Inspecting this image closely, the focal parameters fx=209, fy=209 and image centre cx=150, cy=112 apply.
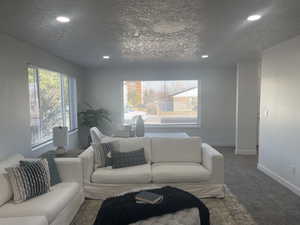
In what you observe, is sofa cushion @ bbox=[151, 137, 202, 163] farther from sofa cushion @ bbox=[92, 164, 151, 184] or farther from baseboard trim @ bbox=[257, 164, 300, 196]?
baseboard trim @ bbox=[257, 164, 300, 196]

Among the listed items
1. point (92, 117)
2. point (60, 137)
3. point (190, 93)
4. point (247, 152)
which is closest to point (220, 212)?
point (60, 137)

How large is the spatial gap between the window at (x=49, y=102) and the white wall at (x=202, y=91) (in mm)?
892

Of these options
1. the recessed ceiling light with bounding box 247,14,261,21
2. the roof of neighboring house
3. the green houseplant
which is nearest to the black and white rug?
the recessed ceiling light with bounding box 247,14,261,21

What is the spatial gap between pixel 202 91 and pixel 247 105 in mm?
1441

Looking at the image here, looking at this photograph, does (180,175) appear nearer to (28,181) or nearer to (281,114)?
(28,181)

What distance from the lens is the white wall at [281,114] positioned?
10.6 feet

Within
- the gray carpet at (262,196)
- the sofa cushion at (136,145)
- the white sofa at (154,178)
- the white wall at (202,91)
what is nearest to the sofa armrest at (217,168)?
the white sofa at (154,178)

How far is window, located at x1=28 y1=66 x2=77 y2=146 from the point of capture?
376 centimetres

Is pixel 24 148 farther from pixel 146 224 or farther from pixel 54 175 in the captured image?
pixel 146 224

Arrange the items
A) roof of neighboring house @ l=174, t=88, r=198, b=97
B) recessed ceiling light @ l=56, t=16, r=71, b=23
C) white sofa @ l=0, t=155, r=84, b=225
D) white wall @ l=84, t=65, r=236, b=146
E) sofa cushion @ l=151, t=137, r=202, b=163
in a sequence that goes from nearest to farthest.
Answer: white sofa @ l=0, t=155, r=84, b=225 → recessed ceiling light @ l=56, t=16, r=71, b=23 → sofa cushion @ l=151, t=137, r=202, b=163 → white wall @ l=84, t=65, r=236, b=146 → roof of neighboring house @ l=174, t=88, r=198, b=97

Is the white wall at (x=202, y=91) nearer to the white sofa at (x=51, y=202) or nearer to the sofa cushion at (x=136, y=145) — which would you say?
the sofa cushion at (x=136, y=145)

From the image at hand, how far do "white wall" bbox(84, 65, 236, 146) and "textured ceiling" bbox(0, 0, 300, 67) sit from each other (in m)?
2.22

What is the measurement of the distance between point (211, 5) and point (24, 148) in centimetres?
333

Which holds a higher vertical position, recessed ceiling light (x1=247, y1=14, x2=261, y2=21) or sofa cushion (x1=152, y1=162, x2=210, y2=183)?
recessed ceiling light (x1=247, y1=14, x2=261, y2=21)
